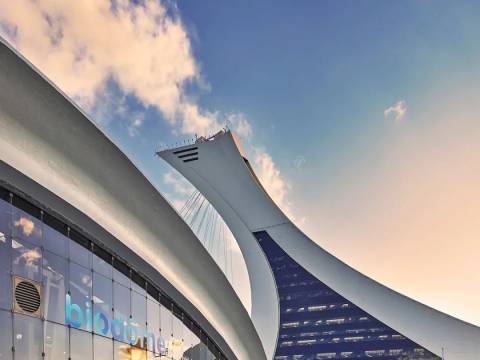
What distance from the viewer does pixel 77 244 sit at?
1070 centimetres

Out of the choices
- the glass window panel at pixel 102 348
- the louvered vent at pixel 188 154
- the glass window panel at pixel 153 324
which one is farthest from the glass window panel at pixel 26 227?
the louvered vent at pixel 188 154

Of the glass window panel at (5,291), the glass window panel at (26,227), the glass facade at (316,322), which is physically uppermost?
the glass facade at (316,322)

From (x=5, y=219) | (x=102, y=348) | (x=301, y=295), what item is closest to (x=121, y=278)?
(x=102, y=348)

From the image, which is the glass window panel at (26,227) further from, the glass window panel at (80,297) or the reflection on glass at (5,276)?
the glass window panel at (80,297)

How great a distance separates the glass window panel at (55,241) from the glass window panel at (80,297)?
1.15 ft

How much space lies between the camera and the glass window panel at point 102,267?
1116 centimetres

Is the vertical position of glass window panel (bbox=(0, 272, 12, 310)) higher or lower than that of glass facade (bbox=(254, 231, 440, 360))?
lower

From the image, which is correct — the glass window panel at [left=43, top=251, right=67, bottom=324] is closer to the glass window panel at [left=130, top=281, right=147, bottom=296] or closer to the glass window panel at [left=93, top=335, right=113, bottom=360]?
the glass window panel at [left=93, top=335, right=113, bottom=360]

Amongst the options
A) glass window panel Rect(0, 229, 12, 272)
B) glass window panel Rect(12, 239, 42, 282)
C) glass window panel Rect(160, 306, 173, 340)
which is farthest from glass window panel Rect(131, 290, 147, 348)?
glass window panel Rect(0, 229, 12, 272)

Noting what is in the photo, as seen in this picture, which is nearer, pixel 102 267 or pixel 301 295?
pixel 102 267

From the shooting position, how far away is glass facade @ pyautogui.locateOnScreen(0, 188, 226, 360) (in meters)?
8.61

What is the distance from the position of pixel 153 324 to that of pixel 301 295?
219 ft

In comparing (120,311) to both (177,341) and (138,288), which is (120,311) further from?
(177,341)

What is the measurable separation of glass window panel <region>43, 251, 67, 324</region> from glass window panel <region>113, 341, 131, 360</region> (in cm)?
190
